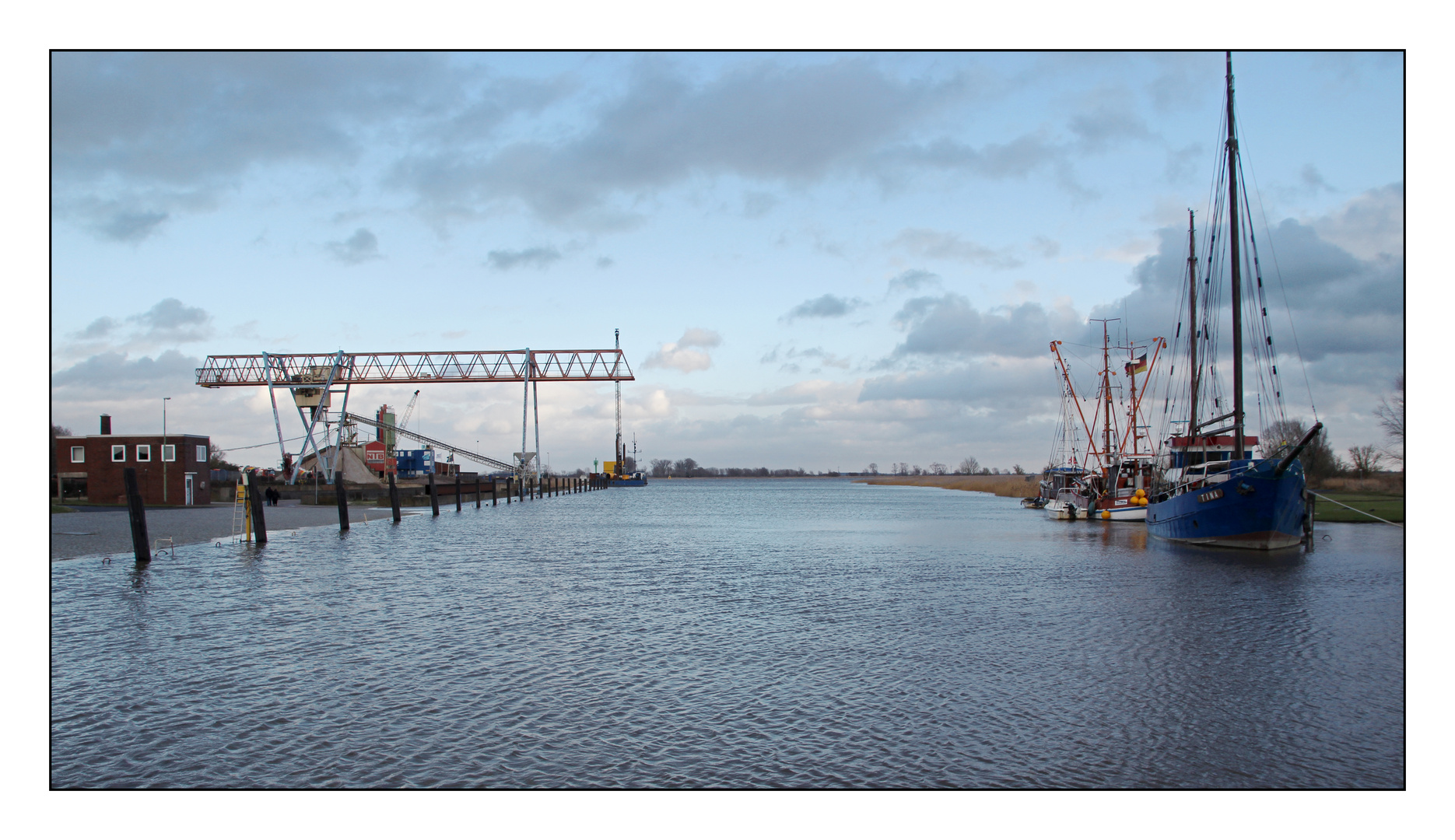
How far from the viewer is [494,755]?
9055mm

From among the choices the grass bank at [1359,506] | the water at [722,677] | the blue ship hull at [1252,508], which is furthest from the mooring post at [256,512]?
the grass bank at [1359,506]

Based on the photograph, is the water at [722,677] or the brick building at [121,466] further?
the brick building at [121,466]

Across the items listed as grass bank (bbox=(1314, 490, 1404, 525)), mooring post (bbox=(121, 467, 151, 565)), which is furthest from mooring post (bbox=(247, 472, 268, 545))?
grass bank (bbox=(1314, 490, 1404, 525))

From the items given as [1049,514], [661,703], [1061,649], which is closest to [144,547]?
[661,703]

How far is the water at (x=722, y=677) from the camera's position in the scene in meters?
8.85

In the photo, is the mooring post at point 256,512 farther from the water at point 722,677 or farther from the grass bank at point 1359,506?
the grass bank at point 1359,506

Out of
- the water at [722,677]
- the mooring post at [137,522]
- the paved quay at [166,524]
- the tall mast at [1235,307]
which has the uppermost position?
the tall mast at [1235,307]

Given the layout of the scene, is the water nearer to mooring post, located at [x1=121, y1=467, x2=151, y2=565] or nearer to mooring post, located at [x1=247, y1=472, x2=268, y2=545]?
mooring post, located at [x1=121, y1=467, x2=151, y2=565]

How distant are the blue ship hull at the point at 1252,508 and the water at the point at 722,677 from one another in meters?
3.45

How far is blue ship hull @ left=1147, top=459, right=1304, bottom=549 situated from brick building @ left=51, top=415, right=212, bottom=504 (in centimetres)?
5070

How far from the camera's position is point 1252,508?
2892cm

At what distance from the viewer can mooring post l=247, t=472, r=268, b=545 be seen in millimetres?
30078

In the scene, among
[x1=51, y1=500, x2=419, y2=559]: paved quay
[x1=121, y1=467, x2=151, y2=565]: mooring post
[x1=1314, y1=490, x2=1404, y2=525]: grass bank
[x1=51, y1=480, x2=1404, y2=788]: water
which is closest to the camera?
[x1=51, y1=480, x2=1404, y2=788]: water
